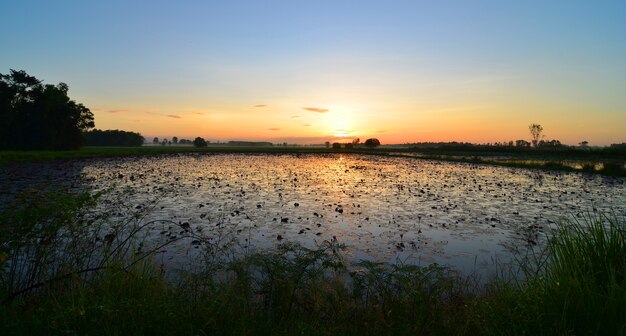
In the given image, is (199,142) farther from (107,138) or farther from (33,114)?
(33,114)

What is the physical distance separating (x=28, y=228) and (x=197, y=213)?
10820 mm

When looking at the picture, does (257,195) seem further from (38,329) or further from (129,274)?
(38,329)

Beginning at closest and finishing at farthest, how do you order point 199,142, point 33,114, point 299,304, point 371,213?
point 299,304 → point 371,213 → point 33,114 → point 199,142

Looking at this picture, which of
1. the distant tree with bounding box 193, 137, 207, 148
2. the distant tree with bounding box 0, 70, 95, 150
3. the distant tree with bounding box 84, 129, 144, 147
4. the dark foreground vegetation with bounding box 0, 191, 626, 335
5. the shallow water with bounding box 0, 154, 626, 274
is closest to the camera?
the dark foreground vegetation with bounding box 0, 191, 626, 335

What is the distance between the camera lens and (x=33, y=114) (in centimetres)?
7556

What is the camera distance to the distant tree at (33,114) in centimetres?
6934

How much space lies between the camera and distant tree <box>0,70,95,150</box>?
69344 millimetres

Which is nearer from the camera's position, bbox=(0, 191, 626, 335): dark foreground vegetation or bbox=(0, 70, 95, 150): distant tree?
bbox=(0, 191, 626, 335): dark foreground vegetation

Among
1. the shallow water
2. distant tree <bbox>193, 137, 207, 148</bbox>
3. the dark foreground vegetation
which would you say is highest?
distant tree <bbox>193, 137, 207, 148</bbox>

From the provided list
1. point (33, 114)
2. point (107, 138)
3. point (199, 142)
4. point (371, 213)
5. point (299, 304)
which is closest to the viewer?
point (299, 304)

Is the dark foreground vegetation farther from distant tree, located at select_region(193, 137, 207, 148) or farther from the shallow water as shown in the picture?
distant tree, located at select_region(193, 137, 207, 148)

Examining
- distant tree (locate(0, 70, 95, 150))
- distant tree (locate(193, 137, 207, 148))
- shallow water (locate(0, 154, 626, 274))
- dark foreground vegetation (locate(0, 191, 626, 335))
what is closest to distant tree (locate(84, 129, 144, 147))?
distant tree (locate(193, 137, 207, 148))

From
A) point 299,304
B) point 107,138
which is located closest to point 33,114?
point 299,304

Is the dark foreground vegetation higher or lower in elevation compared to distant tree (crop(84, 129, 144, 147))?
lower
